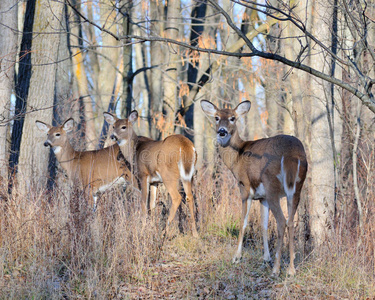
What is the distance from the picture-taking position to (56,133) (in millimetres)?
9156

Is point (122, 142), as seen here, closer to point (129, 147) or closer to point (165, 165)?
point (129, 147)

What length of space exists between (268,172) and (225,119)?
1.48 meters

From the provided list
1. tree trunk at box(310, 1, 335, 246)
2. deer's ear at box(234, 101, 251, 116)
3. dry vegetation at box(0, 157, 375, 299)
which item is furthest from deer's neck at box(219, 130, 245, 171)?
tree trunk at box(310, 1, 335, 246)

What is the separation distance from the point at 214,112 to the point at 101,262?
10.1 ft

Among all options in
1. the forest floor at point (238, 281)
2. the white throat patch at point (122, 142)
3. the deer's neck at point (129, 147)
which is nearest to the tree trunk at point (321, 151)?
the forest floor at point (238, 281)

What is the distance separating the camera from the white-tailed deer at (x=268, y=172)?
5.33 m

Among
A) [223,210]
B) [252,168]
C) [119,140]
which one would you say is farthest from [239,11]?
[252,168]

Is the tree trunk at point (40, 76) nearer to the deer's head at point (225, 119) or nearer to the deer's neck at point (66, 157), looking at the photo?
the deer's neck at point (66, 157)

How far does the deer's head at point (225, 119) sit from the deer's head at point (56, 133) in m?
3.10

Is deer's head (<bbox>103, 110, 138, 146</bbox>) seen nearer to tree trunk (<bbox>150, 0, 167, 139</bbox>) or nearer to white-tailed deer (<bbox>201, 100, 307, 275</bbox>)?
tree trunk (<bbox>150, 0, 167, 139</bbox>)

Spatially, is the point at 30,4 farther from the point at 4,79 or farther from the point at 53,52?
the point at 4,79

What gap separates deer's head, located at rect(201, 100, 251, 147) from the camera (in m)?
6.60

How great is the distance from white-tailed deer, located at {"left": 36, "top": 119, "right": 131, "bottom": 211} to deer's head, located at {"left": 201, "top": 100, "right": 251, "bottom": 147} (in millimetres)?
2428

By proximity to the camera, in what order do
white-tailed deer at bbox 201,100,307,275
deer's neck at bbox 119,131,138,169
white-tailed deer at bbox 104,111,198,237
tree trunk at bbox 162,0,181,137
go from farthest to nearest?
tree trunk at bbox 162,0,181,137
deer's neck at bbox 119,131,138,169
white-tailed deer at bbox 104,111,198,237
white-tailed deer at bbox 201,100,307,275
